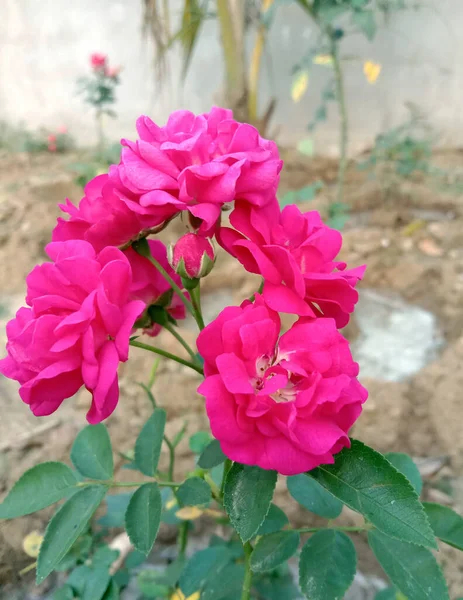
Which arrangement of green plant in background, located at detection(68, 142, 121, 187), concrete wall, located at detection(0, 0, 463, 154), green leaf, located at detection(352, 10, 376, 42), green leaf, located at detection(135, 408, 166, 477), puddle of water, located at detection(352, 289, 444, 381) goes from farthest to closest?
concrete wall, located at detection(0, 0, 463, 154), green plant in background, located at detection(68, 142, 121, 187), green leaf, located at detection(352, 10, 376, 42), puddle of water, located at detection(352, 289, 444, 381), green leaf, located at detection(135, 408, 166, 477)

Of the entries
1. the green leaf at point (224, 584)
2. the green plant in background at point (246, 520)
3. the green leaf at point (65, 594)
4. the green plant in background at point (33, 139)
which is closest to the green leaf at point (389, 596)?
the green plant in background at point (246, 520)

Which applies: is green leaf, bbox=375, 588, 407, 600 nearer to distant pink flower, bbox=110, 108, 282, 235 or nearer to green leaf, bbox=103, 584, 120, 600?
green leaf, bbox=103, 584, 120, 600

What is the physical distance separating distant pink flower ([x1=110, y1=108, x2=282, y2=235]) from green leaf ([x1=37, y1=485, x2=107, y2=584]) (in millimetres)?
314

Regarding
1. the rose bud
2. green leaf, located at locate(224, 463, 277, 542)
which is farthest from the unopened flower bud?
green leaf, located at locate(224, 463, 277, 542)

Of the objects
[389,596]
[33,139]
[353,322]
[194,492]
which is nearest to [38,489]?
[194,492]

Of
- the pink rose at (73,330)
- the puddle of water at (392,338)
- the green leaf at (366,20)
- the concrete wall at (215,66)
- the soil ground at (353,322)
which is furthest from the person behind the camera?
the concrete wall at (215,66)

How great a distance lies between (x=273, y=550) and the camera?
587mm

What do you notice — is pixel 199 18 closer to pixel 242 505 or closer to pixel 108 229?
pixel 108 229

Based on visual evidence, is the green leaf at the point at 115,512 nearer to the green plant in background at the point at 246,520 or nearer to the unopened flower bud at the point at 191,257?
the green plant in background at the point at 246,520

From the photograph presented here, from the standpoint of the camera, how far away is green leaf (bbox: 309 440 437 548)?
1.28ft

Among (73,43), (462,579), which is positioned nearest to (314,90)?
(73,43)

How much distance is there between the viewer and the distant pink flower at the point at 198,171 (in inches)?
16.5

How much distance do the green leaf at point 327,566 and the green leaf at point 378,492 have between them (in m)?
0.14

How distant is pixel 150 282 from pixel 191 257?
0.08 meters
